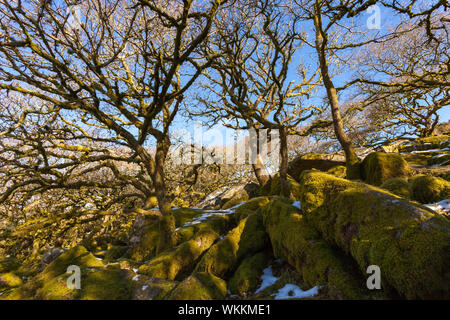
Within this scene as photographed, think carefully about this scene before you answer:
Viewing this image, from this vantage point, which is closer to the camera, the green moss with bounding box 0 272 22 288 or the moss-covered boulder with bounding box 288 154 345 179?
the green moss with bounding box 0 272 22 288

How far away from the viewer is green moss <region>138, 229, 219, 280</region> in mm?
5074

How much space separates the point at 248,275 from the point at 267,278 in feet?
1.33

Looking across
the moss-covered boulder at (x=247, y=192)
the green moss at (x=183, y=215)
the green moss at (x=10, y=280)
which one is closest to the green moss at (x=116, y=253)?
the green moss at (x=183, y=215)

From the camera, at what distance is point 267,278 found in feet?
14.3

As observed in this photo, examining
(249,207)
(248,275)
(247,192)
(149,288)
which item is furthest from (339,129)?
(149,288)

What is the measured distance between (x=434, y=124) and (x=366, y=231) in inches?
833

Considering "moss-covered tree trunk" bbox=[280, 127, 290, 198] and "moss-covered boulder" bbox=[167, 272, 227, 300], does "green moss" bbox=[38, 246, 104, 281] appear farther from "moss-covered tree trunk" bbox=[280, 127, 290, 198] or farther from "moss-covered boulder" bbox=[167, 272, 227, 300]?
"moss-covered tree trunk" bbox=[280, 127, 290, 198]

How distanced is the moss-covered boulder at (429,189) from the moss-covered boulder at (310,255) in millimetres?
2701

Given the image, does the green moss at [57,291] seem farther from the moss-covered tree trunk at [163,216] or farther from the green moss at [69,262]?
the moss-covered tree trunk at [163,216]

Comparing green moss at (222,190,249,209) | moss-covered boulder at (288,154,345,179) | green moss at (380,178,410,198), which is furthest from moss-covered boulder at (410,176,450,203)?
green moss at (222,190,249,209)

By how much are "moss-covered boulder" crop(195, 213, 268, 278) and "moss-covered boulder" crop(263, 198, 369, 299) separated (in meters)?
0.41

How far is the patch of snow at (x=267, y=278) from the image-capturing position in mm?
4130

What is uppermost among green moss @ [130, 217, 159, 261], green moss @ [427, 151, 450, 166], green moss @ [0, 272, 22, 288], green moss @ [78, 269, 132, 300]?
green moss @ [427, 151, 450, 166]
